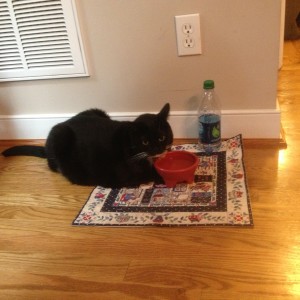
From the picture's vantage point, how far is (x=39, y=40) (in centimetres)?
138

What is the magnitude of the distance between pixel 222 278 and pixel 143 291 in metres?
0.17

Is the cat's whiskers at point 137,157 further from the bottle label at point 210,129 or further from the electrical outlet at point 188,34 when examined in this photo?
the electrical outlet at point 188,34

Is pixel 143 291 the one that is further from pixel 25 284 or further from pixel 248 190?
pixel 248 190

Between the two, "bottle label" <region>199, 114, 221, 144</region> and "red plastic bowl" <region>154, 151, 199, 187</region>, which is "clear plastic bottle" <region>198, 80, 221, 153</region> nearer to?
"bottle label" <region>199, 114, 221, 144</region>

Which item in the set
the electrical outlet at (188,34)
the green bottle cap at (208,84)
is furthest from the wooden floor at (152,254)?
the electrical outlet at (188,34)

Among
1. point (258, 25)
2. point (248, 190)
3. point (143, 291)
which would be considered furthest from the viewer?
point (258, 25)

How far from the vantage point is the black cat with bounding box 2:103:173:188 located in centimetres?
108

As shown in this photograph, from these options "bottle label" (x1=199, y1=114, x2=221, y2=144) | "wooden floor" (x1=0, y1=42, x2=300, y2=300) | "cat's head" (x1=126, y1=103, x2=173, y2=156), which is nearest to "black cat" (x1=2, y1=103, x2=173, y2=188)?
"cat's head" (x1=126, y1=103, x2=173, y2=156)

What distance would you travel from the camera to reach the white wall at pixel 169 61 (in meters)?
1.22

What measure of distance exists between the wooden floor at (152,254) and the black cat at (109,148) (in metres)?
0.10

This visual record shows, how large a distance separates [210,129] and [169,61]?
29 centimetres

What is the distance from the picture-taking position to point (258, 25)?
1.21m

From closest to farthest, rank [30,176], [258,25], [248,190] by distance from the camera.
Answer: [248,190] < [258,25] < [30,176]

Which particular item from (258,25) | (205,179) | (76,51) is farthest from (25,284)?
(258,25)
